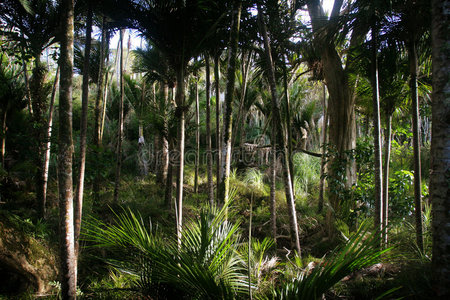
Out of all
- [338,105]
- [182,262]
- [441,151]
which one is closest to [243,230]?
[182,262]

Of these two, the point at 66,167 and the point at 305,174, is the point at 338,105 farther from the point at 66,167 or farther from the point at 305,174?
the point at 66,167

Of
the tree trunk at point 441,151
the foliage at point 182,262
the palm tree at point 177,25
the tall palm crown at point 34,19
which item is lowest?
the foliage at point 182,262

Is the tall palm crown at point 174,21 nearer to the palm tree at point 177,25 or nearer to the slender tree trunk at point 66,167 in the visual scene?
the palm tree at point 177,25

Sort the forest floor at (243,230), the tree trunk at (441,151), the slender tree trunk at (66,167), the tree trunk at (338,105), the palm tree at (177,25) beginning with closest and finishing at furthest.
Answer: the tree trunk at (441,151) < the forest floor at (243,230) < the slender tree trunk at (66,167) < the palm tree at (177,25) < the tree trunk at (338,105)

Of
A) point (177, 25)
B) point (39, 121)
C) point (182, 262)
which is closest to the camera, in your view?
point (182, 262)

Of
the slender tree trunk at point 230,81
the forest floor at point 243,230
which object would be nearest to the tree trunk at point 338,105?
the forest floor at point 243,230

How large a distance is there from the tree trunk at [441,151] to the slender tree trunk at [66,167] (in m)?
4.20

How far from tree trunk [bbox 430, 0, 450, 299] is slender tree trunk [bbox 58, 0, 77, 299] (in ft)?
13.8

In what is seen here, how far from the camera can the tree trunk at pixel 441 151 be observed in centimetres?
256

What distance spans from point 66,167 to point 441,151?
4.46m

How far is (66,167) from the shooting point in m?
3.49

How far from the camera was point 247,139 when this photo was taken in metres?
18.1

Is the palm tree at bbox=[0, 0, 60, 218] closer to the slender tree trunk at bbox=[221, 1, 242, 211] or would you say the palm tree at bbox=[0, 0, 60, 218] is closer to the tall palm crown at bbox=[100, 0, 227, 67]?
the tall palm crown at bbox=[100, 0, 227, 67]

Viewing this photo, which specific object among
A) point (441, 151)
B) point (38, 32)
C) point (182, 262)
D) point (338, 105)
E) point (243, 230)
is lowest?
point (243, 230)
